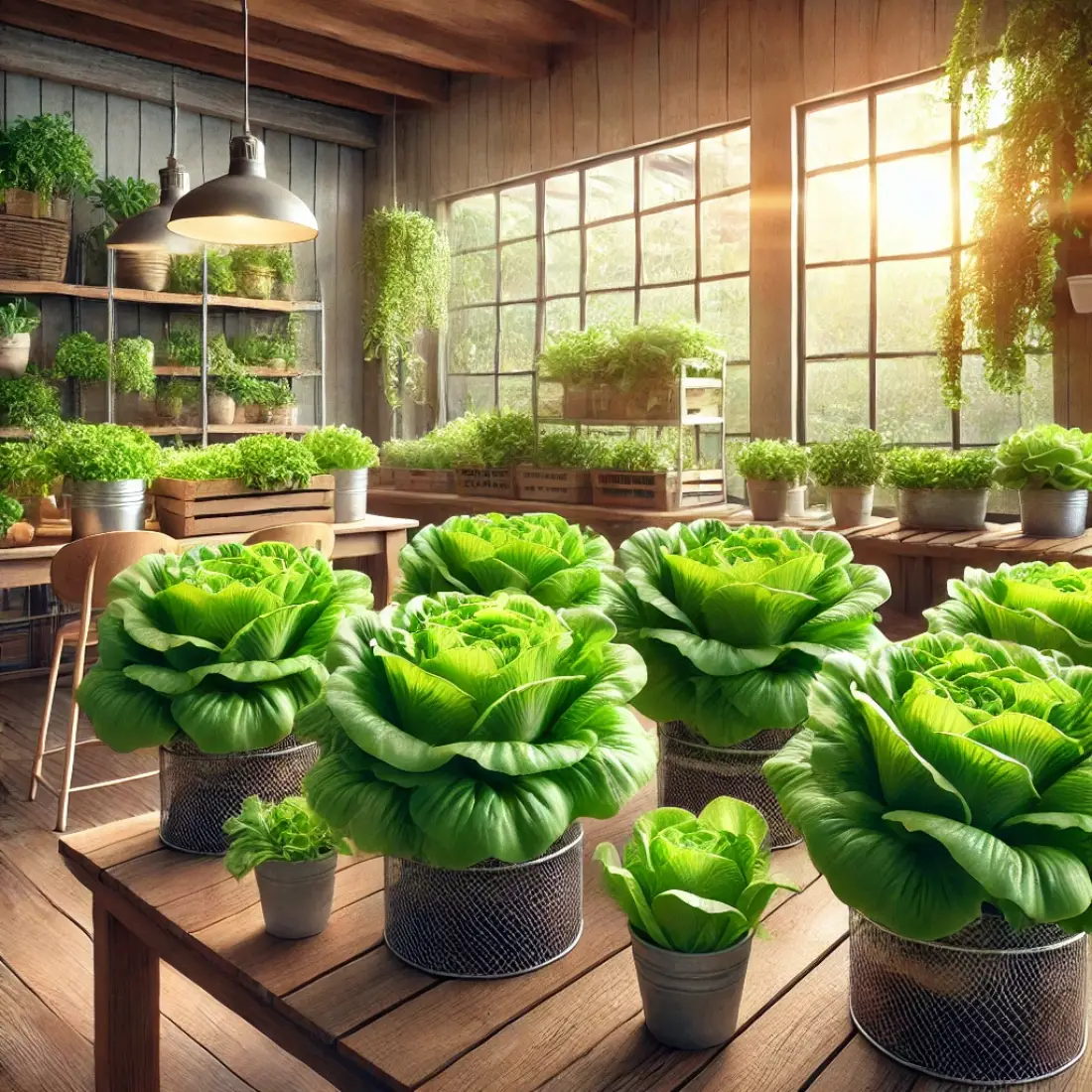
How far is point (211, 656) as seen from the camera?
997 millimetres

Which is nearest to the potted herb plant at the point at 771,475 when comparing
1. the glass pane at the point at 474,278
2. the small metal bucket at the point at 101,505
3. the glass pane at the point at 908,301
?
the glass pane at the point at 908,301

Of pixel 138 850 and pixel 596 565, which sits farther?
pixel 596 565

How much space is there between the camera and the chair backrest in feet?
10.4

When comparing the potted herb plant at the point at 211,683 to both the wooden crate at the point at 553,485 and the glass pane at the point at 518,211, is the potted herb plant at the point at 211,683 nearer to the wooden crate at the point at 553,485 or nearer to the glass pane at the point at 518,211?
the wooden crate at the point at 553,485

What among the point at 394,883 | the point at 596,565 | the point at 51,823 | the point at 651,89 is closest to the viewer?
the point at 394,883

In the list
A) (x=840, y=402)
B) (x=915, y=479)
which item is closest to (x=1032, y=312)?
(x=915, y=479)

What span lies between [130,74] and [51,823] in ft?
12.4

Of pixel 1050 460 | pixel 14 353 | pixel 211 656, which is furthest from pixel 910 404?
pixel 14 353

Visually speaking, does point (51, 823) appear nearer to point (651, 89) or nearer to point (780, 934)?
point (780, 934)

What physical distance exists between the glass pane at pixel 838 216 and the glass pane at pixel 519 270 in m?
1.61

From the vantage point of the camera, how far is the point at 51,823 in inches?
122

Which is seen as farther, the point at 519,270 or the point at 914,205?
the point at 519,270

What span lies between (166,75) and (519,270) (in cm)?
198

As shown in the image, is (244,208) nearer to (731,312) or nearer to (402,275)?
(731,312)
